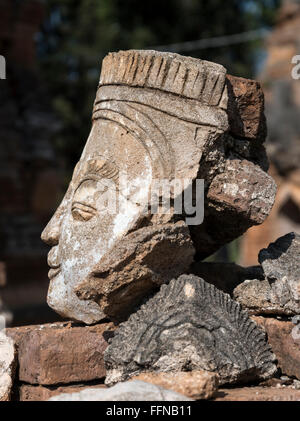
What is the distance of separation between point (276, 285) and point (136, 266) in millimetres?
659

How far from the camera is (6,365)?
10.6ft

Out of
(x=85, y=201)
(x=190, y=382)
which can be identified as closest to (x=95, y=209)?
(x=85, y=201)

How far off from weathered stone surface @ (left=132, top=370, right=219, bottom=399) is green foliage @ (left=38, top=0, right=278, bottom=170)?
13.9 metres

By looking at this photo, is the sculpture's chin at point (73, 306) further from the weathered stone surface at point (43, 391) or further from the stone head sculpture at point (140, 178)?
the weathered stone surface at point (43, 391)

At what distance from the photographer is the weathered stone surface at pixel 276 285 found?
3182 mm

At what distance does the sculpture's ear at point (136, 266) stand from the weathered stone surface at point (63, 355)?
0.17 meters

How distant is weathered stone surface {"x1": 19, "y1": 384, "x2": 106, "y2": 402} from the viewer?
3.12 metres

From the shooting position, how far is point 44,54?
18016 millimetres

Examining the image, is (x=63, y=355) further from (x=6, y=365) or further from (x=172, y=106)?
(x=172, y=106)

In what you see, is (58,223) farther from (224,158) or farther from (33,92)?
(33,92)

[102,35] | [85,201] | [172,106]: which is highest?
[102,35]

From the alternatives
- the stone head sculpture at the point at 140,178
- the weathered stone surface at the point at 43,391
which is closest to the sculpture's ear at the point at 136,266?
the stone head sculpture at the point at 140,178

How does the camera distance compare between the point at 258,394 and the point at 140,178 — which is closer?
the point at 258,394

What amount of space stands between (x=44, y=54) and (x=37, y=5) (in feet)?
24.7
